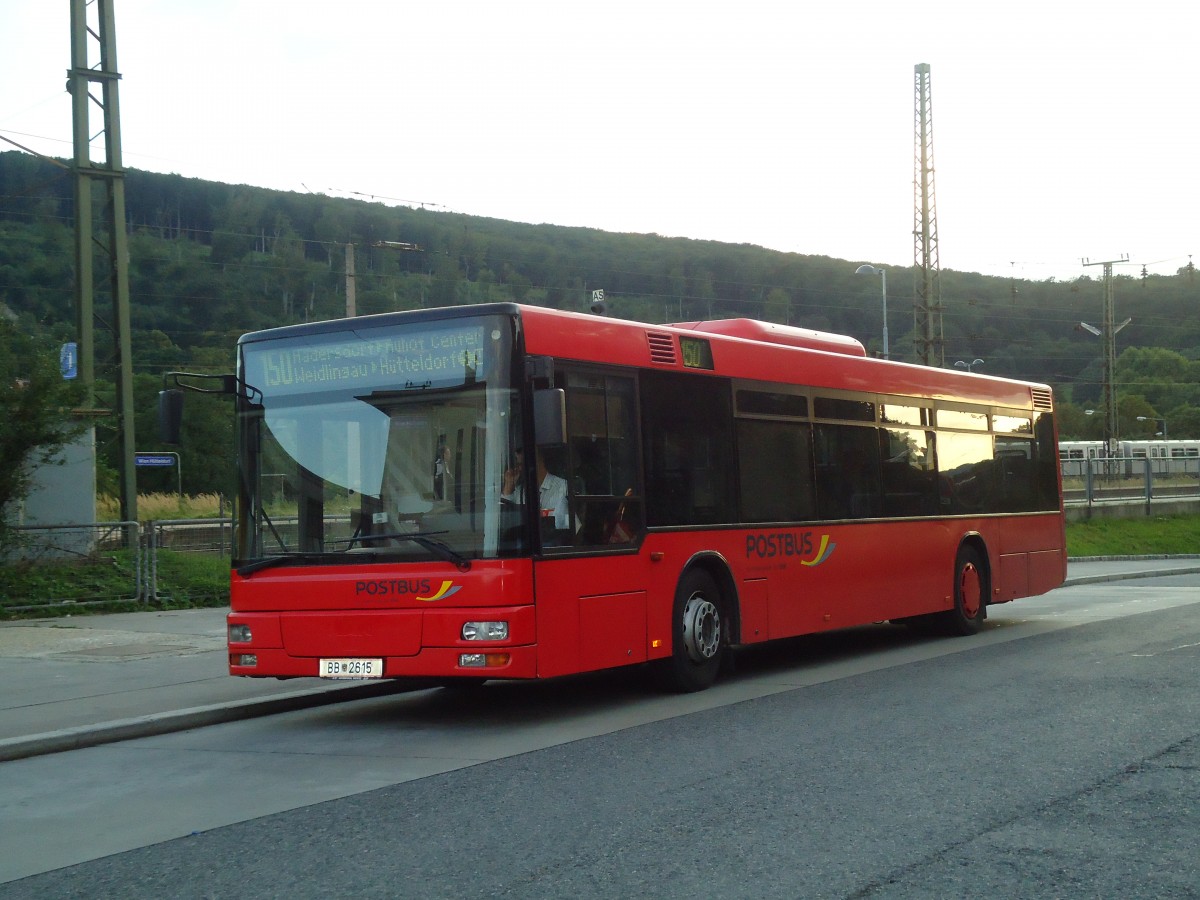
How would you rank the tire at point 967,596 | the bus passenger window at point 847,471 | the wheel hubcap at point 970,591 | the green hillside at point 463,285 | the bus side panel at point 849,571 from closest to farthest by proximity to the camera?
the bus side panel at point 849,571 < the bus passenger window at point 847,471 < the tire at point 967,596 < the wheel hubcap at point 970,591 < the green hillside at point 463,285

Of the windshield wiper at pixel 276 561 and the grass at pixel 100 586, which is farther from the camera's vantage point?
the grass at pixel 100 586

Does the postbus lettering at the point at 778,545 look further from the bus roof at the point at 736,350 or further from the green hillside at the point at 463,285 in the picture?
the green hillside at the point at 463,285

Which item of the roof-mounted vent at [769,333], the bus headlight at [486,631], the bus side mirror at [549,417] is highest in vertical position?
the roof-mounted vent at [769,333]

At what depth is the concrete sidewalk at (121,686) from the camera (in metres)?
9.88

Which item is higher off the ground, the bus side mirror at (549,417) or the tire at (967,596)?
the bus side mirror at (549,417)

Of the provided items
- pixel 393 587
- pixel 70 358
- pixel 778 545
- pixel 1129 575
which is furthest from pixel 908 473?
pixel 1129 575

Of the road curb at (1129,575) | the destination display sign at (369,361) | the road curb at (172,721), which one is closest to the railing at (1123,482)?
the road curb at (1129,575)

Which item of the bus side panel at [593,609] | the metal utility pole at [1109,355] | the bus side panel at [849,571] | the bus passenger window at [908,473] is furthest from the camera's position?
the metal utility pole at [1109,355]

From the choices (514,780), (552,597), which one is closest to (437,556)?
(552,597)

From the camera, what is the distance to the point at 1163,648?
1377 centimetres

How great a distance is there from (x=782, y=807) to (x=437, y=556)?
3636mm

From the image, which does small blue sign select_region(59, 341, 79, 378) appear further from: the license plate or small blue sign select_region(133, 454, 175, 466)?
the license plate

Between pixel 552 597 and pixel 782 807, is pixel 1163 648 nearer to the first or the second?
pixel 552 597

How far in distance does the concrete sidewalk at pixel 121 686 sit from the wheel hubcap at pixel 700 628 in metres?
2.72
